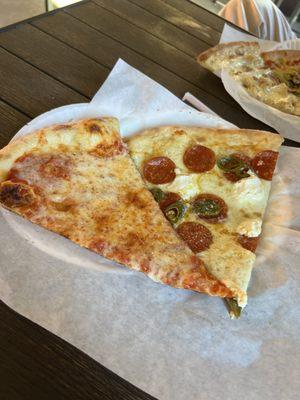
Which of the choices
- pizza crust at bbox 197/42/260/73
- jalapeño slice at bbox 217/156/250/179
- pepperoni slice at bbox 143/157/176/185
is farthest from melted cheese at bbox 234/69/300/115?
pepperoni slice at bbox 143/157/176/185

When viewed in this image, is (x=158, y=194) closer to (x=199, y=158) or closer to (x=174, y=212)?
(x=174, y=212)

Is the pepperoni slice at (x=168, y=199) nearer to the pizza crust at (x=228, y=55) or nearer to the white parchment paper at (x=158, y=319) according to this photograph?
the white parchment paper at (x=158, y=319)

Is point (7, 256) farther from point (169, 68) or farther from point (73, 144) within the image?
point (169, 68)

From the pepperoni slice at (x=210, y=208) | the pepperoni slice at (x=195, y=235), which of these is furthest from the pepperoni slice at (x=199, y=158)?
the pepperoni slice at (x=195, y=235)

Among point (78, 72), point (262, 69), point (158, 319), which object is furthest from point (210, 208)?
point (262, 69)

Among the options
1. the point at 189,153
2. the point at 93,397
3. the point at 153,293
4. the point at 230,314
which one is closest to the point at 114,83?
the point at 189,153

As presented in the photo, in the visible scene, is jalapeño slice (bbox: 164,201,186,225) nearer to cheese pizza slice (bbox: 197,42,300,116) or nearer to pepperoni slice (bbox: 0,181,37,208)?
pepperoni slice (bbox: 0,181,37,208)
